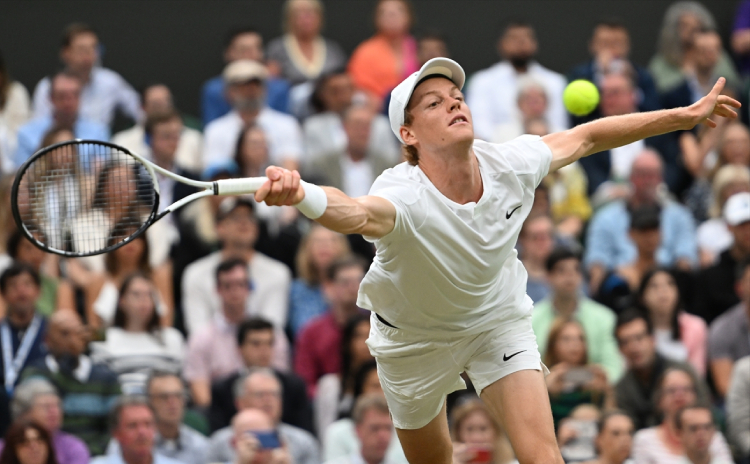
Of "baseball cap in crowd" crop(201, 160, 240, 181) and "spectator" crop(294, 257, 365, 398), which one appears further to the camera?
"baseball cap in crowd" crop(201, 160, 240, 181)

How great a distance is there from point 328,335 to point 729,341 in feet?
8.98

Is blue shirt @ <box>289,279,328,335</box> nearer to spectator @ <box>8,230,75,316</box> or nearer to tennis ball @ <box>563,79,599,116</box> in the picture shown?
spectator @ <box>8,230,75,316</box>

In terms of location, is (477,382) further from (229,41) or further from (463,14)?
(463,14)

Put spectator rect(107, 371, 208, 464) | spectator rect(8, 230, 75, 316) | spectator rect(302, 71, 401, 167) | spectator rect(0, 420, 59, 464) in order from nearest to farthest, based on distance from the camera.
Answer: spectator rect(0, 420, 59, 464), spectator rect(107, 371, 208, 464), spectator rect(8, 230, 75, 316), spectator rect(302, 71, 401, 167)

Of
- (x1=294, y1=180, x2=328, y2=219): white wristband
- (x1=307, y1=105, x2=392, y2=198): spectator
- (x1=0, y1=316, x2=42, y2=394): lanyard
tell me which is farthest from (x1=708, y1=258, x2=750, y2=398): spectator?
(x1=294, y1=180, x2=328, y2=219): white wristband

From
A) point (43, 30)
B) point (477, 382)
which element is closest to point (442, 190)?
point (477, 382)

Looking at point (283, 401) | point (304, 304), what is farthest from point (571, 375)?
point (304, 304)

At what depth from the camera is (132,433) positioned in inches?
267

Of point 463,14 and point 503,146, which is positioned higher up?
point 463,14

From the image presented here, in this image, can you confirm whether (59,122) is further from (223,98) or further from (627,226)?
(627,226)

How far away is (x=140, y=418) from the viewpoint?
682 centimetres

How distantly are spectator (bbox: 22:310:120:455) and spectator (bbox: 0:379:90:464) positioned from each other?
0.12 meters

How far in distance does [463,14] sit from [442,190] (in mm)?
7714

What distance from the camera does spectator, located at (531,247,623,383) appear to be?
795cm
